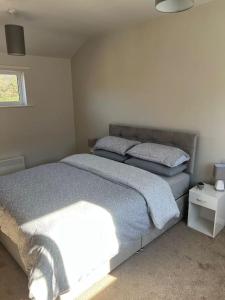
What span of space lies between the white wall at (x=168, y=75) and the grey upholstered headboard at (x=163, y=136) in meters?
0.12

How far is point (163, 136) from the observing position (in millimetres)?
2893

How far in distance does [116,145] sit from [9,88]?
2.08 m

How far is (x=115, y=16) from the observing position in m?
2.76

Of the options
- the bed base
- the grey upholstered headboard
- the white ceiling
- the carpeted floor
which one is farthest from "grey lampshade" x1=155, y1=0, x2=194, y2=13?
the carpeted floor

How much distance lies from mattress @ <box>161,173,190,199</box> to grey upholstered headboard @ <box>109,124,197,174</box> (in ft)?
0.50

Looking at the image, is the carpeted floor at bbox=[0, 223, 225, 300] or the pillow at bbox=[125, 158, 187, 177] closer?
the carpeted floor at bbox=[0, 223, 225, 300]

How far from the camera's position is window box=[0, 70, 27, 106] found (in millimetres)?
3607

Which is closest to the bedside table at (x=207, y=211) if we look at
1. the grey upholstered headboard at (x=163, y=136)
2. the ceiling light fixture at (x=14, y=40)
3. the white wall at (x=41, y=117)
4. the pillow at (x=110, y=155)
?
the grey upholstered headboard at (x=163, y=136)

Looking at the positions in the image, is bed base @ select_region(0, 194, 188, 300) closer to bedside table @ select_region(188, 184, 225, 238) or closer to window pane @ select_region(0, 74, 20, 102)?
bedside table @ select_region(188, 184, 225, 238)

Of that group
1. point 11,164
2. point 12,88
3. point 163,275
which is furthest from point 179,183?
point 12,88

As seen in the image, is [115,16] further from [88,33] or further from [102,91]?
[102,91]

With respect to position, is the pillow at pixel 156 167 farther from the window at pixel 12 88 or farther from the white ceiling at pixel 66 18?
the window at pixel 12 88

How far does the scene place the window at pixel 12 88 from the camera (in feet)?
11.8

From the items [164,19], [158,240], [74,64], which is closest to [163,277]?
[158,240]
